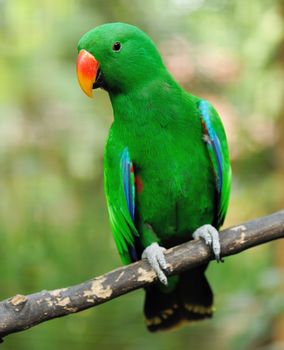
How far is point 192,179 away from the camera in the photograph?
208cm

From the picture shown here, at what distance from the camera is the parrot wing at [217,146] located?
2098 mm

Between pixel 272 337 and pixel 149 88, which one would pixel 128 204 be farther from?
pixel 272 337

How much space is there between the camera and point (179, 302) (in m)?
2.29

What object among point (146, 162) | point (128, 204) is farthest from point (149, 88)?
point (128, 204)

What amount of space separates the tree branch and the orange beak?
1.87ft

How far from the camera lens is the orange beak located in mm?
1940

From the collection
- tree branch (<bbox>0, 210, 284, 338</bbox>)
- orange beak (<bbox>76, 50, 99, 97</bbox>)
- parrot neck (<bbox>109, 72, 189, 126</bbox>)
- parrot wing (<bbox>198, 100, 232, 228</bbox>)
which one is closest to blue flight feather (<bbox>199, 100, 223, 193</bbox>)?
parrot wing (<bbox>198, 100, 232, 228</bbox>)

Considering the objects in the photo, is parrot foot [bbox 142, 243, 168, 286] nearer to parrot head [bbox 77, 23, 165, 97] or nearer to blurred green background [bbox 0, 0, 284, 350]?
parrot head [bbox 77, 23, 165, 97]

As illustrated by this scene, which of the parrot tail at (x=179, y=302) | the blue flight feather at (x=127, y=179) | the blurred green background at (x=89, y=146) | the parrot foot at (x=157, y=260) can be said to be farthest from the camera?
the blurred green background at (x=89, y=146)

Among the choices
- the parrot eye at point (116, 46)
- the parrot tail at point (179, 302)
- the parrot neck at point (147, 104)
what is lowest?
the parrot tail at point (179, 302)

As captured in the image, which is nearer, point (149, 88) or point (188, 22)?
point (149, 88)

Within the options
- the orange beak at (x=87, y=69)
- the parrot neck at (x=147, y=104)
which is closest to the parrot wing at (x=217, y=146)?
the parrot neck at (x=147, y=104)

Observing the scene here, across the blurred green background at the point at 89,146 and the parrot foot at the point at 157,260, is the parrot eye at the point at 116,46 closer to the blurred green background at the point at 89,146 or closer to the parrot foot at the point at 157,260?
the parrot foot at the point at 157,260

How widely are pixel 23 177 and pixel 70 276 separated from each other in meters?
0.58
